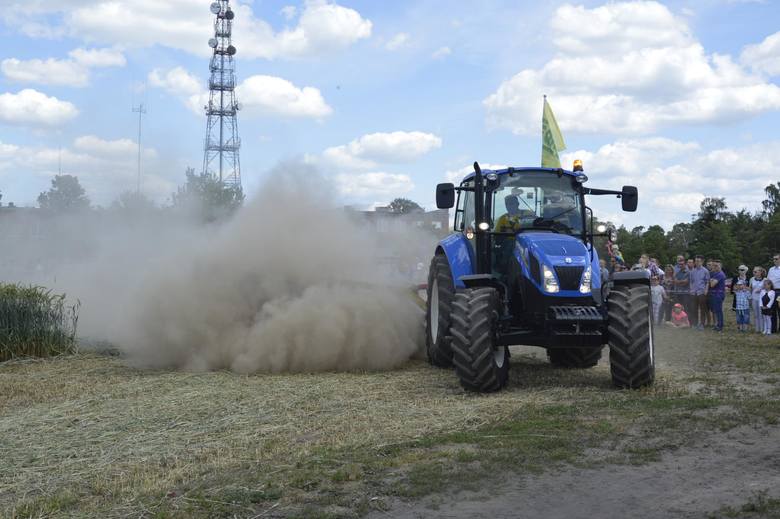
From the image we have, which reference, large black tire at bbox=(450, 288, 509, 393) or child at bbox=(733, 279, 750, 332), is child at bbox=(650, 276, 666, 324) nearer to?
child at bbox=(733, 279, 750, 332)

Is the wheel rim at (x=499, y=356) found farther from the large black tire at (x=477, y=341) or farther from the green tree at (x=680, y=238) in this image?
the green tree at (x=680, y=238)

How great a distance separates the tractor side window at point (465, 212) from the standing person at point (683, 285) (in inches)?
371

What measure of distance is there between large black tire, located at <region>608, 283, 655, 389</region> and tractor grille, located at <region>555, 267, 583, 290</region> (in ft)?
1.45

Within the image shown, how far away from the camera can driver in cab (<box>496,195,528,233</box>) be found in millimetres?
10023

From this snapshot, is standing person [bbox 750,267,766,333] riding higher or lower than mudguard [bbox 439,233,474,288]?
lower

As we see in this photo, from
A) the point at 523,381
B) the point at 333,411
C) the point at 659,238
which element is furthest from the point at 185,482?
Result: the point at 659,238

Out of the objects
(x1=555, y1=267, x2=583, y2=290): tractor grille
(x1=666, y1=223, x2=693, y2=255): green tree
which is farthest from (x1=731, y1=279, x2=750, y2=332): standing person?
(x1=666, y1=223, x2=693, y2=255): green tree

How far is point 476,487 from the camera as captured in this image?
5414 mm

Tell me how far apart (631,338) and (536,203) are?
231 cm

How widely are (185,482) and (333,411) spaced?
2596 mm

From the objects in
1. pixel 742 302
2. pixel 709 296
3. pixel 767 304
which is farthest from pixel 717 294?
pixel 767 304

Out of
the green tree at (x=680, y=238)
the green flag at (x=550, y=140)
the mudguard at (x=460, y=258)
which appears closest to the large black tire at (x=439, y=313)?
the mudguard at (x=460, y=258)

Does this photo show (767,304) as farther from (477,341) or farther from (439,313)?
(477,341)

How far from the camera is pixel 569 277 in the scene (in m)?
8.95
